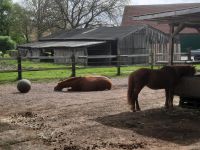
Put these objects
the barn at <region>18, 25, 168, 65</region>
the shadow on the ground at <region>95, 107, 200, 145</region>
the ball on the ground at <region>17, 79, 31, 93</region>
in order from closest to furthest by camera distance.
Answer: the shadow on the ground at <region>95, 107, 200, 145</region>
the ball on the ground at <region>17, 79, 31, 93</region>
the barn at <region>18, 25, 168, 65</region>

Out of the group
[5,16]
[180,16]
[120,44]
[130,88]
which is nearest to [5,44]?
[5,16]

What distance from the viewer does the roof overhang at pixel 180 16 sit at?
11.1 meters

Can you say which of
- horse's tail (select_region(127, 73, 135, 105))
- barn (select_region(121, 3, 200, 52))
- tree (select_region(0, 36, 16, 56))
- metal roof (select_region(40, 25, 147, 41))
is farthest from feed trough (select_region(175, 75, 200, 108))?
tree (select_region(0, 36, 16, 56))

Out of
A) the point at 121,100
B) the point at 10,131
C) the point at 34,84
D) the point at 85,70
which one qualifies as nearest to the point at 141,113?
the point at 121,100

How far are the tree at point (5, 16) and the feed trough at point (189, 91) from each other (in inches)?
2787

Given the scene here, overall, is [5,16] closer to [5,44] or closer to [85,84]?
[5,44]

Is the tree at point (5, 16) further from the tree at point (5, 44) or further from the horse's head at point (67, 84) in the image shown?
the horse's head at point (67, 84)

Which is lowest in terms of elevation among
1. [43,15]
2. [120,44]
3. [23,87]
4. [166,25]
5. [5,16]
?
[23,87]

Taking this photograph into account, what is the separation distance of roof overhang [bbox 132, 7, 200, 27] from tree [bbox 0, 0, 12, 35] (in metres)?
68.6

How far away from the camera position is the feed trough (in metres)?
10.3

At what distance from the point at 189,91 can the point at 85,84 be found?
510 centimetres

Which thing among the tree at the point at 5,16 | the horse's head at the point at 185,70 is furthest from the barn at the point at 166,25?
the horse's head at the point at 185,70

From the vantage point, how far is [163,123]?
346 inches

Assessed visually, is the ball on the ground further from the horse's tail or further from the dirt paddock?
the horse's tail
